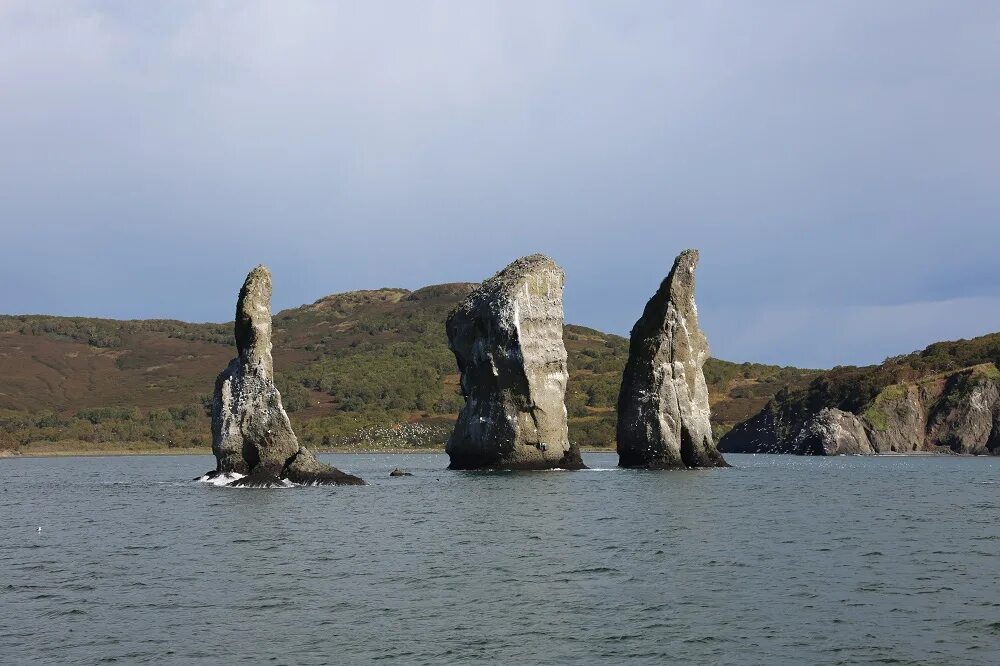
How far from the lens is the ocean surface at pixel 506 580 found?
20078 millimetres

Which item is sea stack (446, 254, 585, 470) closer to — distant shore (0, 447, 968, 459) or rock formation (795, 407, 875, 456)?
rock formation (795, 407, 875, 456)

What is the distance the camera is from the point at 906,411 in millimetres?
124500

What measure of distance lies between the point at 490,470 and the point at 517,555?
42.3m

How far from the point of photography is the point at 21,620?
22469 millimetres

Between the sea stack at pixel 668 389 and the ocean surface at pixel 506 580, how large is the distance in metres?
21.8

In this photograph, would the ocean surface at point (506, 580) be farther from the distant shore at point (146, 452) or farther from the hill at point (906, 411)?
the distant shore at point (146, 452)

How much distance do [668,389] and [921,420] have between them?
65162mm

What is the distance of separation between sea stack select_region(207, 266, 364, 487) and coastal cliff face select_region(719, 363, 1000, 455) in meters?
80.6

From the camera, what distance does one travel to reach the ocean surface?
20.1 m

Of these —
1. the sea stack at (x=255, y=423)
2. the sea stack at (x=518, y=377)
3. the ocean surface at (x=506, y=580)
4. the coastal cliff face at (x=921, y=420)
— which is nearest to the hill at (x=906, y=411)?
the coastal cliff face at (x=921, y=420)

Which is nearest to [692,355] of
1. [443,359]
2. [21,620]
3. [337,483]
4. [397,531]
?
[337,483]

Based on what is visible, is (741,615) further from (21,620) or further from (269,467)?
(269,467)

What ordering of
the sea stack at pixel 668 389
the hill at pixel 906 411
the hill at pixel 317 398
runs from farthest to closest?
the hill at pixel 317 398, the hill at pixel 906 411, the sea stack at pixel 668 389

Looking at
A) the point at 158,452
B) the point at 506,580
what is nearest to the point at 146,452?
the point at 158,452
